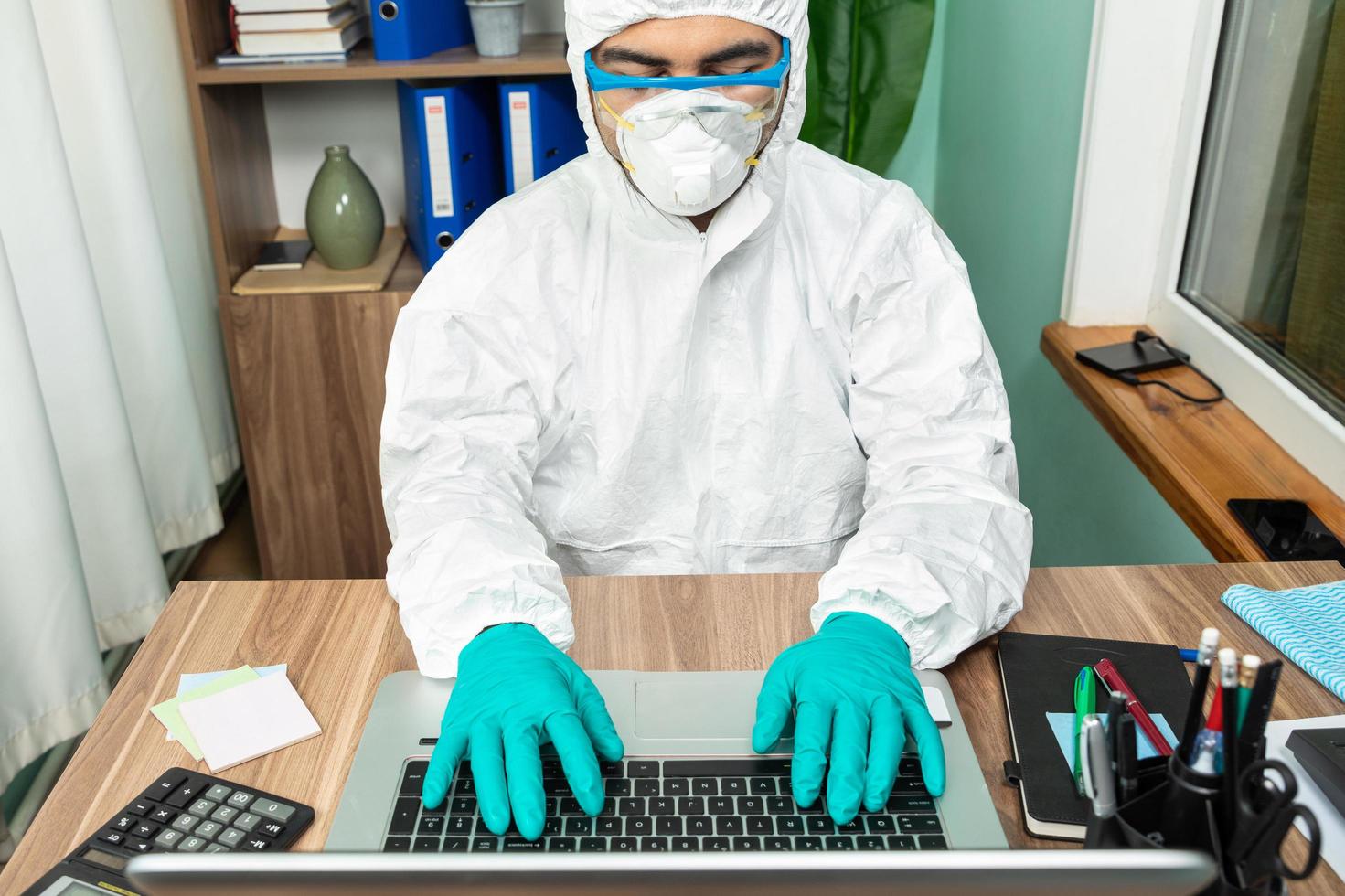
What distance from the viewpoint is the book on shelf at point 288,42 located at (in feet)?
5.96

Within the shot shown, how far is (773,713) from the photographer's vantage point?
754 mm

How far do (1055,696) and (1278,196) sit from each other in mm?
842

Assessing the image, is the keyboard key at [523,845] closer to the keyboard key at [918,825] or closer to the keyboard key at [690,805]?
the keyboard key at [690,805]

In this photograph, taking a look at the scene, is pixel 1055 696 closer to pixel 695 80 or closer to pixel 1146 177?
pixel 695 80

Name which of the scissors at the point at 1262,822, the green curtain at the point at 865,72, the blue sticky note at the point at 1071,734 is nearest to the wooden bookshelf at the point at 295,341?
the green curtain at the point at 865,72

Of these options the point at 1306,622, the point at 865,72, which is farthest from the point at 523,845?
the point at 865,72

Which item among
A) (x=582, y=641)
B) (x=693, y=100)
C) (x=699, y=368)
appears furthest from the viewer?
(x=699, y=368)

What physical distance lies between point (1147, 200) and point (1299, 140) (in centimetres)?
29

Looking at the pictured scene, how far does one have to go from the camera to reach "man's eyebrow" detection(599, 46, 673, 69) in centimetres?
108

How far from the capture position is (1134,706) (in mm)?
765

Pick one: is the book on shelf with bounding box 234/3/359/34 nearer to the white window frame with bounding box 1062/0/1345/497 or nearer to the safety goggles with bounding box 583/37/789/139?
the safety goggles with bounding box 583/37/789/139

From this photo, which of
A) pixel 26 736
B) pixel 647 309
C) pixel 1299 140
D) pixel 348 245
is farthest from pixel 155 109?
pixel 1299 140

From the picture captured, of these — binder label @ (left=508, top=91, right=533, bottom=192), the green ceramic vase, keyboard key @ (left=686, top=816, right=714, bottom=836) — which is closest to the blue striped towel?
keyboard key @ (left=686, top=816, right=714, bottom=836)

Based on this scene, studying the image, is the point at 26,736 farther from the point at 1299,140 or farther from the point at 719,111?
the point at 1299,140
